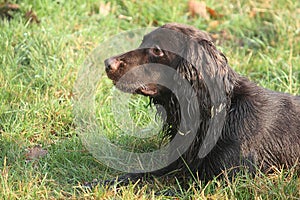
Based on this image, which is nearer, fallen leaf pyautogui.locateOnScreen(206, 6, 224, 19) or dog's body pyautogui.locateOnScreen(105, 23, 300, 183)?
dog's body pyautogui.locateOnScreen(105, 23, 300, 183)

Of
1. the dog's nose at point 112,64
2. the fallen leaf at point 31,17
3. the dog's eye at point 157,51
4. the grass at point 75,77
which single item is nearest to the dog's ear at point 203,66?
the dog's eye at point 157,51

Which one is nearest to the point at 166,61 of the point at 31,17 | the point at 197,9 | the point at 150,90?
the point at 150,90

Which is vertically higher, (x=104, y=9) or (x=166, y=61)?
(x=166, y=61)

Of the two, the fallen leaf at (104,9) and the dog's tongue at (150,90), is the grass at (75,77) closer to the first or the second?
the fallen leaf at (104,9)

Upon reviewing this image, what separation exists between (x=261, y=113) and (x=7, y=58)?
264 cm

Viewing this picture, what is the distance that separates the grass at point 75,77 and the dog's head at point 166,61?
0.68m

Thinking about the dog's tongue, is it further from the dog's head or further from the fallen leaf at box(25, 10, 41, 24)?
the fallen leaf at box(25, 10, 41, 24)

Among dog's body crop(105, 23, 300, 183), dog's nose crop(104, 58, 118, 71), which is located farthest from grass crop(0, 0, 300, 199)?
dog's nose crop(104, 58, 118, 71)

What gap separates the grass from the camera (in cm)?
400

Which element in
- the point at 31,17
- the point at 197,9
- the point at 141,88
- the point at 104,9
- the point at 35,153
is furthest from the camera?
the point at 197,9

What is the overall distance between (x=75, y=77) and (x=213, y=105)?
6.17ft

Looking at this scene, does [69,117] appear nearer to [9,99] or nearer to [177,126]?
[9,99]

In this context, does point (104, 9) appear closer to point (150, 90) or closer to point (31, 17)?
point (31, 17)

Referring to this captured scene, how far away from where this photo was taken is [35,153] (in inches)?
185
